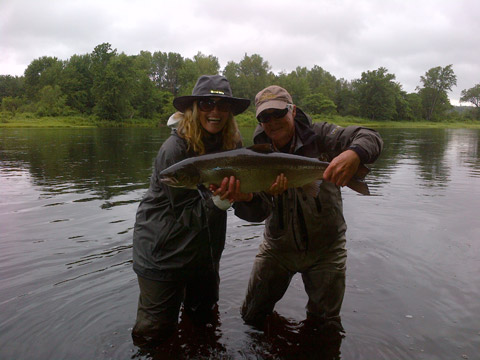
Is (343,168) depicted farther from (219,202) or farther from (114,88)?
(114,88)

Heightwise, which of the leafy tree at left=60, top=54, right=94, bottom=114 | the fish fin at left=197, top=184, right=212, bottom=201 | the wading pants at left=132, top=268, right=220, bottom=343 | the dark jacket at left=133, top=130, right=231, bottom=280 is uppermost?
the leafy tree at left=60, top=54, right=94, bottom=114

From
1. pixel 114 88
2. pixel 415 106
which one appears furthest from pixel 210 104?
pixel 415 106

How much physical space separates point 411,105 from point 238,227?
343 ft

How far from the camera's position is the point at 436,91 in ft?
346

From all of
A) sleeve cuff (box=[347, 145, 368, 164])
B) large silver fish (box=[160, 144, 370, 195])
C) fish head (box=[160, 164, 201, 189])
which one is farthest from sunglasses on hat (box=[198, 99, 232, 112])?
sleeve cuff (box=[347, 145, 368, 164])

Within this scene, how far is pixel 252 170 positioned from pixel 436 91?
119 metres

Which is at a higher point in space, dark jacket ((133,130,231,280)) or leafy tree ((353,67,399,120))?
leafy tree ((353,67,399,120))

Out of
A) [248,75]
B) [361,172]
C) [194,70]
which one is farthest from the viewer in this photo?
[248,75]

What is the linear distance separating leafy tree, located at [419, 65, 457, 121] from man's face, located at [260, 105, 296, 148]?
111411 millimetres

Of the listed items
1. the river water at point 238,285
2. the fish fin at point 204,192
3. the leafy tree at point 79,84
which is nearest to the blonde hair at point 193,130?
the fish fin at point 204,192

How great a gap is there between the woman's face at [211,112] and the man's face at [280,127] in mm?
406

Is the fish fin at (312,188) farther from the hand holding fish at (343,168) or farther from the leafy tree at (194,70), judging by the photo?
the leafy tree at (194,70)

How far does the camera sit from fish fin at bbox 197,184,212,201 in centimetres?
337

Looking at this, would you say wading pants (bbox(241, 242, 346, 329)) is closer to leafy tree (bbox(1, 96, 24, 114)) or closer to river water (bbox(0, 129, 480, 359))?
river water (bbox(0, 129, 480, 359))
